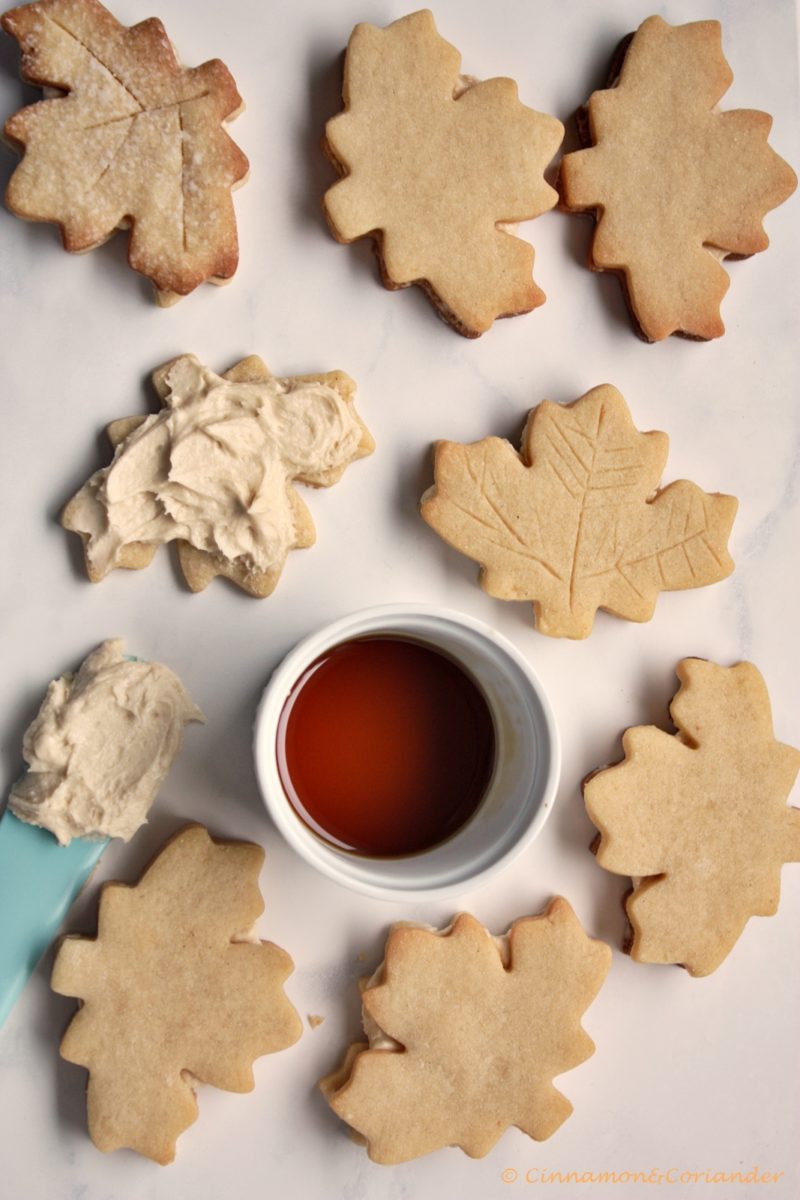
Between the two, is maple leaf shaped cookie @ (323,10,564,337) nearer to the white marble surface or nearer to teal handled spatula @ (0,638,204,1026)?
the white marble surface

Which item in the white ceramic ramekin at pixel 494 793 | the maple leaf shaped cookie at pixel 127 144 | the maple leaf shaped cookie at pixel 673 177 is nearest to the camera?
the white ceramic ramekin at pixel 494 793

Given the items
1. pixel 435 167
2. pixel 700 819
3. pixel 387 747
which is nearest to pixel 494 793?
pixel 387 747

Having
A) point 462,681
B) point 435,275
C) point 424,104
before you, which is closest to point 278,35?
point 424,104

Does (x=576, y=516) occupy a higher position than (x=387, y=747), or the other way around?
(x=576, y=516)

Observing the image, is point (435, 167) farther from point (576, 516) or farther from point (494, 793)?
point (494, 793)

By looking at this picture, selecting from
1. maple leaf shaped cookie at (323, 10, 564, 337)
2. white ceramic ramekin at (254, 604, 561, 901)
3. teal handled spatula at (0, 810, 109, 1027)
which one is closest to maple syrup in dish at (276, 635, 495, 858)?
white ceramic ramekin at (254, 604, 561, 901)

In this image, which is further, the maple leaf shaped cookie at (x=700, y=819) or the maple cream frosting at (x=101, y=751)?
the maple leaf shaped cookie at (x=700, y=819)

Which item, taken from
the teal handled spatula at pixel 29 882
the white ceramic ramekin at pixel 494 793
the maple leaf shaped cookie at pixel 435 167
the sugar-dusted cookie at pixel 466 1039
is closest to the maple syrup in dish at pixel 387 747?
the white ceramic ramekin at pixel 494 793

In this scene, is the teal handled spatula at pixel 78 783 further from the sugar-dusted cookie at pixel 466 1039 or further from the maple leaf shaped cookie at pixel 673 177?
the maple leaf shaped cookie at pixel 673 177
